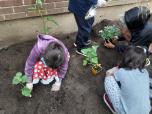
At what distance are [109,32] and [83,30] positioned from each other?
15.0 inches

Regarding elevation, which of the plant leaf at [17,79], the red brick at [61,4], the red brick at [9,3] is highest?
the red brick at [9,3]

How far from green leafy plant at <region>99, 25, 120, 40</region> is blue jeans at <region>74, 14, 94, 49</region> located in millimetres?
238

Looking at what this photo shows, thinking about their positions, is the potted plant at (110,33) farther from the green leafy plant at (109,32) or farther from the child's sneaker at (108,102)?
the child's sneaker at (108,102)

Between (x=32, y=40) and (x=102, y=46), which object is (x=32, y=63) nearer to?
(x=32, y=40)

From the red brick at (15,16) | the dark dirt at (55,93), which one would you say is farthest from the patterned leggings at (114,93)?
the red brick at (15,16)

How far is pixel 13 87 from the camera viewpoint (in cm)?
345

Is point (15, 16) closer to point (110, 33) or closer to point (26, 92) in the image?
point (26, 92)

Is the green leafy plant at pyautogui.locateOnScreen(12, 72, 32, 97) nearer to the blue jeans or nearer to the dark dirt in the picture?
the dark dirt

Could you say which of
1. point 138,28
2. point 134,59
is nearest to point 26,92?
point 134,59

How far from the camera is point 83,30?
3678 millimetres

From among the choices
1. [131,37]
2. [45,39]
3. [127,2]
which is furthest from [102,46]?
[45,39]

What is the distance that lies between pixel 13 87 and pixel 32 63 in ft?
1.24

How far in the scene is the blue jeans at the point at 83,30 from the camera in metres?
3.61

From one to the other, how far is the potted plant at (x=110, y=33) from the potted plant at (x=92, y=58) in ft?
1.17
